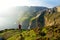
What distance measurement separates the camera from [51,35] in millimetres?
170125

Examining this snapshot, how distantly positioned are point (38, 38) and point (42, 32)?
1798cm

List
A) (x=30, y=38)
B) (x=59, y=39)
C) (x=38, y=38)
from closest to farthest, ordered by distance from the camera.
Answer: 1. (x=59, y=39)
2. (x=38, y=38)
3. (x=30, y=38)

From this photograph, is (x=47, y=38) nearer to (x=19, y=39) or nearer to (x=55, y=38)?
(x=55, y=38)

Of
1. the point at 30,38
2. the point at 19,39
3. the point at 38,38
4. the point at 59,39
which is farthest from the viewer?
the point at 19,39

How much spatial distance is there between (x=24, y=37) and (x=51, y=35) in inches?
1403

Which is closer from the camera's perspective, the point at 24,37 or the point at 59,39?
the point at 59,39

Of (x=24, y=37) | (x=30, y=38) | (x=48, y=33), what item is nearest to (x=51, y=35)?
(x=48, y=33)

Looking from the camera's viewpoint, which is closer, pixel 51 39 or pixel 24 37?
pixel 51 39

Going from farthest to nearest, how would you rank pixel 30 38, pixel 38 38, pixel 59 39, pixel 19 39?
1. pixel 19 39
2. pixel 30 38
3. pixel 38 38
4. pixel 59 39

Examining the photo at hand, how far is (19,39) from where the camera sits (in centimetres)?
19588

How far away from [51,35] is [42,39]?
10.9 m

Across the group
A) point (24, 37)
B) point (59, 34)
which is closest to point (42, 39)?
point (59, 34)

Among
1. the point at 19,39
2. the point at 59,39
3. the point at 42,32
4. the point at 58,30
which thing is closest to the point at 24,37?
the point at 19,39

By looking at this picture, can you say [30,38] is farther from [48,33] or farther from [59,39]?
[59,39]
